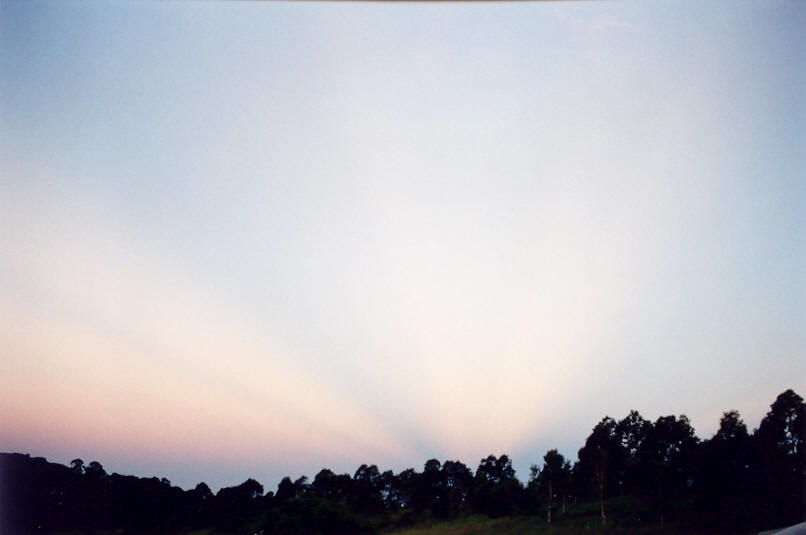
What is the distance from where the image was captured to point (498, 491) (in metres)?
56.4

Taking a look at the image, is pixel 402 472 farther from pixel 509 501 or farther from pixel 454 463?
pixel 509 501

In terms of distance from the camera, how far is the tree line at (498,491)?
36.4 m

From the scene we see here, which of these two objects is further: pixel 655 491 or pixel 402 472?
pixel 402 472

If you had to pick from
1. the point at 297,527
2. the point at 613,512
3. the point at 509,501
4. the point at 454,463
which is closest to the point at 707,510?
the point at 613,512

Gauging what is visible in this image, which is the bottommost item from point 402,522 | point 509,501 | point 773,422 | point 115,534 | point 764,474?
point 115,534

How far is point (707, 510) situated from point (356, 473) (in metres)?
64.5

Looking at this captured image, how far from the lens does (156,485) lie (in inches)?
2633

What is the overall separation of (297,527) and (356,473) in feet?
159

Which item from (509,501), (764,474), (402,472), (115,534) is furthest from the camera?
(402,472)

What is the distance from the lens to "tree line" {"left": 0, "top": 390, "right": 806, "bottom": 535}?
3638cm

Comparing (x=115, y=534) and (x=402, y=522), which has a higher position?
(x=402, y=522)

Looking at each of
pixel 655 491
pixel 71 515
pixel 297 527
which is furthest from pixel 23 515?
pixel 655 491

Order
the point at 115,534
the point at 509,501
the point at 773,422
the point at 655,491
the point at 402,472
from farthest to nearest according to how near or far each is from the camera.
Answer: the point at 402,472 < the point at 115,534 < the point at 509,501 < the point at 655,491 < the point at 773,422

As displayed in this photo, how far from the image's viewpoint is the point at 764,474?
34938mm
